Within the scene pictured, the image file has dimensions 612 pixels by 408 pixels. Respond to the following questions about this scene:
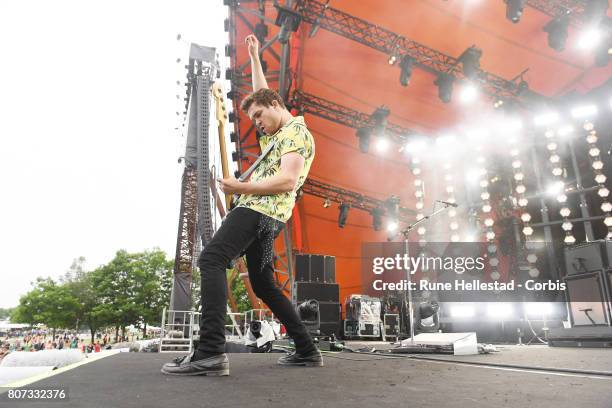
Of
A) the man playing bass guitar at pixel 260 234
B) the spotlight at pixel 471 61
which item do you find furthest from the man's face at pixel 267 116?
the spotlight at pixel 471 61

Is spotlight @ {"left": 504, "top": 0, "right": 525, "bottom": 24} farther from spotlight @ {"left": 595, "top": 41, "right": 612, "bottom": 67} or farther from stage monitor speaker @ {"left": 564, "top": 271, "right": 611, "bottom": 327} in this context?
stage monitor speaker @ {"left": 564, "top": 271, "right": 611, "bottom": 327}

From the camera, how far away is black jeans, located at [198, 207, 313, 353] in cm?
176

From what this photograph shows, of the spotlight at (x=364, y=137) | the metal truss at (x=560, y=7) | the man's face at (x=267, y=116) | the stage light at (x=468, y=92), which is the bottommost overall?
the man's face at (x=267, y=116)

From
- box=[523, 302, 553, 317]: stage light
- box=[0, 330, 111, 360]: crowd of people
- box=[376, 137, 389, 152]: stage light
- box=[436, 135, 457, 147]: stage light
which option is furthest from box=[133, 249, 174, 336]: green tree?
box=[523, 302, 553, 317]: stage light

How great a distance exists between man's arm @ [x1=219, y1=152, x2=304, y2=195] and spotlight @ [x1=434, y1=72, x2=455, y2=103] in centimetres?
808

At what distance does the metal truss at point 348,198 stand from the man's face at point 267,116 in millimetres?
9972

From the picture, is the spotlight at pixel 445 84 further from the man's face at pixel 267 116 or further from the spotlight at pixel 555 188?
the man's face at pixel 267 116

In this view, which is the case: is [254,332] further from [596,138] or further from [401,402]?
[596,138]

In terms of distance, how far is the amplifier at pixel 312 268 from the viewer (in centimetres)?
784

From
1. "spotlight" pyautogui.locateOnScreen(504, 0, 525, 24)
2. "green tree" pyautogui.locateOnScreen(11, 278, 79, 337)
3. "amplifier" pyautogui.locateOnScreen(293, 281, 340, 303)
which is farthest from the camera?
"green tree" pyautogui.locateOnScreen(11, 278, 79, 337)

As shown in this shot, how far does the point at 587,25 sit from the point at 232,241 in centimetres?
908

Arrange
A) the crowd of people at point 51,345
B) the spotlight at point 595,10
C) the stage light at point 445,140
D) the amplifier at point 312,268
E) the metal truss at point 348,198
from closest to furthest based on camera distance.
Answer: the spotlight at point 595,10 < the amplifier at point 312,268 < the stage light at point 445,140 < the metal truss at point 348,198 < the crowd of people at point 51,345

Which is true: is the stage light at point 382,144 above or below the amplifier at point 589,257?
above

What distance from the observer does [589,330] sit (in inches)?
197
